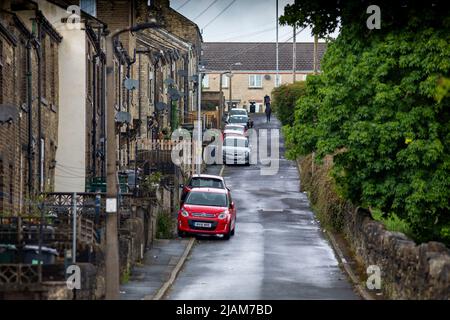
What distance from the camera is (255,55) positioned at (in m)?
125

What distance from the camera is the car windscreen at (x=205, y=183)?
47438 millimetres

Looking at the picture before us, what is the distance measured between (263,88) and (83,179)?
79.6 metres

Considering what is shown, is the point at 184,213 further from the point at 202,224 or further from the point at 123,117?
the point at 123,117

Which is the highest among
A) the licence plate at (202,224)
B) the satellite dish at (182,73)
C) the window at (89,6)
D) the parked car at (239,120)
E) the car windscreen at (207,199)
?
the window at (89,6)

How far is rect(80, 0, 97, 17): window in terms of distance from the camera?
186ft

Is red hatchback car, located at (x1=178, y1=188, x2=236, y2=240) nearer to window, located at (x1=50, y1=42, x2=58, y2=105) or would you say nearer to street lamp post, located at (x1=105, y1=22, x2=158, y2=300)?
window, located at (x1=50, y1=42, x2=58, y2=105)

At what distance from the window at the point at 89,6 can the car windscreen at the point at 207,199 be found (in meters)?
17.2

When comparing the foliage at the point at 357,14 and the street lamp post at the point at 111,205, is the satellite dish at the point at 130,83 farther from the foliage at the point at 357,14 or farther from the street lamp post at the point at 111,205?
the street lamp post at the point at 111,205

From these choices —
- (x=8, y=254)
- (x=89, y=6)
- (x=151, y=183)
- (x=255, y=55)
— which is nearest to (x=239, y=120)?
(x=255, y=55)

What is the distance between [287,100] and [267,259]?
38510 millimetres

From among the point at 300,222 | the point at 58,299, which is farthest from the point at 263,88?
the point at 58,299

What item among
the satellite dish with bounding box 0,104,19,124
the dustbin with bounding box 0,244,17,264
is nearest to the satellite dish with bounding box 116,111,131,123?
the satellite dish with bounding box 0,104,19,124

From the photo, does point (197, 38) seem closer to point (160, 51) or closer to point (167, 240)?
point (160, 51)

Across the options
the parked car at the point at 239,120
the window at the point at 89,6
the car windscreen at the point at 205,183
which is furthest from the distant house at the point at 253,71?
the car windscreen at the point at 205,183
